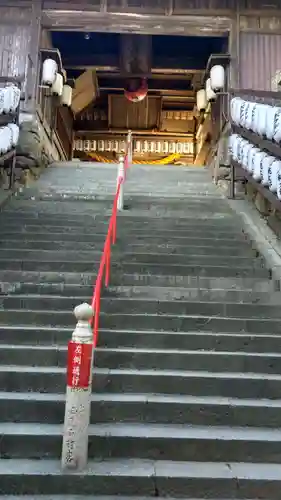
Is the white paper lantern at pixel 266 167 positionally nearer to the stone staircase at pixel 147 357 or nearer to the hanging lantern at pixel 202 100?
the stone staircase at pixel 147 357

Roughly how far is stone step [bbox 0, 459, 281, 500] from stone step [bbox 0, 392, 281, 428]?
1.95 feet

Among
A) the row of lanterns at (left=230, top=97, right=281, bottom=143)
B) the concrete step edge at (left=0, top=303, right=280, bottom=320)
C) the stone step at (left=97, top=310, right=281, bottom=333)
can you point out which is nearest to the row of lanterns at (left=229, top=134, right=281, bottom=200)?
the row of lanterns at (left=230, top=97, right=281, bottom=143)

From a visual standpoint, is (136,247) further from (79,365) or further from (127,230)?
(79,365)

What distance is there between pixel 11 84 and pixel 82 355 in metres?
8.86

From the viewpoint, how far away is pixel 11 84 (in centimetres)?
1046

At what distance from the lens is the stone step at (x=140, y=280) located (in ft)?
21.2

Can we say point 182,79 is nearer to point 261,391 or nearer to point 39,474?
point 261,391

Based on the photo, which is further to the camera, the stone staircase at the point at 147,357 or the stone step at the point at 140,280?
the stone step at the point at 140,280

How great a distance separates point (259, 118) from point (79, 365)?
5.91 meters

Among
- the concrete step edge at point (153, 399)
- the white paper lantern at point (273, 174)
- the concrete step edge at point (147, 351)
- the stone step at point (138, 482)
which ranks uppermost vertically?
the white paper lantern at point (273, 174)

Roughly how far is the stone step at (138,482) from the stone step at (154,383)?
3.19ft

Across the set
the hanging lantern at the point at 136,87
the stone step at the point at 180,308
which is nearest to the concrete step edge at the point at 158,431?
the stone step at the point at 180,308

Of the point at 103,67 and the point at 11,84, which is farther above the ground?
the point at 103,67

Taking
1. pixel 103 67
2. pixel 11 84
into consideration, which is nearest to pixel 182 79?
pixel 103 67
